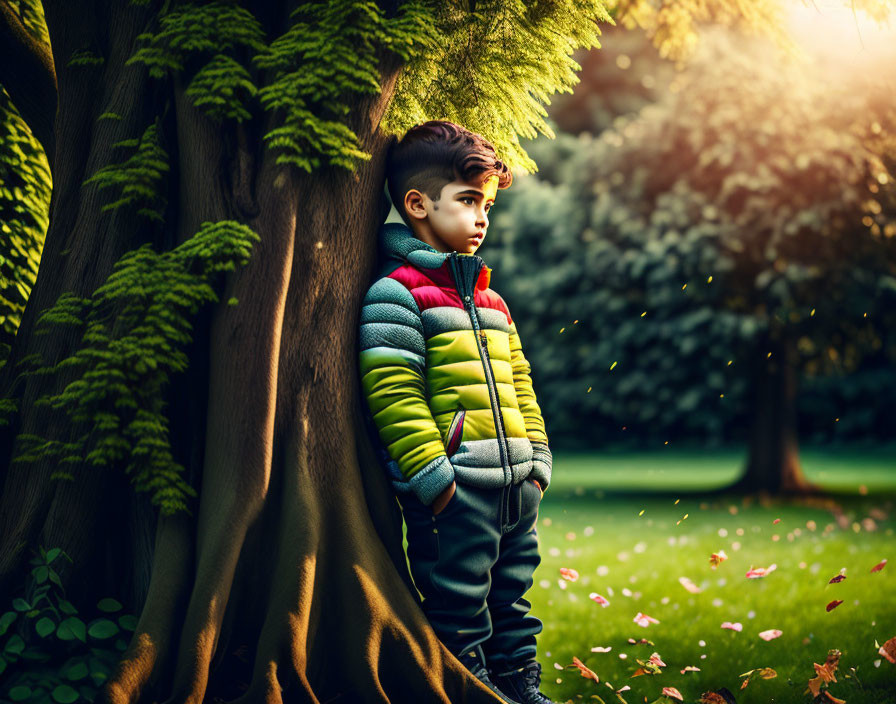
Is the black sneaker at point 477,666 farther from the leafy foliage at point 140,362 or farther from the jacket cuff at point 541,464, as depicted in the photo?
the leafy foliage at point 140,362

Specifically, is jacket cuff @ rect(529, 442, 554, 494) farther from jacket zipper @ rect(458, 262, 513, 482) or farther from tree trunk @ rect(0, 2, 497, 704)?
tree trunk @ rect(0, 2, 497, 704)

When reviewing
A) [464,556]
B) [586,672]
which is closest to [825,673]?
[586,672]

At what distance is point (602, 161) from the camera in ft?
54.4

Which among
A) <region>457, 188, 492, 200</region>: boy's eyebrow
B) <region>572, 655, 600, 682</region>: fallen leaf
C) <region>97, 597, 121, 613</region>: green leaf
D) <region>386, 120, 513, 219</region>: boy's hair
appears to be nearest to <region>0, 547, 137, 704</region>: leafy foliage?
<region>97, 597, 121, 613</region>: green leaf

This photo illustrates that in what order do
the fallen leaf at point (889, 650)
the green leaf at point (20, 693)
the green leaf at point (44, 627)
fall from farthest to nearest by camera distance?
the fallen leaf at point (889, 650) → the green leaf at point (44, 627) → the green leaf at point (20, 693)

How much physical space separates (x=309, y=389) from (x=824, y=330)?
12.5 metres

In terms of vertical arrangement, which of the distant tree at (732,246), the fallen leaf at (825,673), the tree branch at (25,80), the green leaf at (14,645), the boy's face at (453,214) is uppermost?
the distant tree at (732,246)

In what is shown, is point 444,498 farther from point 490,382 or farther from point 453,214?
point 453,214

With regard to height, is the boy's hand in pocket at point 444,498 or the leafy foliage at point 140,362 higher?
the leafy foliage at point 140,362

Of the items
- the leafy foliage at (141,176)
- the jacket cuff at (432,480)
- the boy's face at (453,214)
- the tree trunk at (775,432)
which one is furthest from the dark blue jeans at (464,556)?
the tree trunk at (775,432)

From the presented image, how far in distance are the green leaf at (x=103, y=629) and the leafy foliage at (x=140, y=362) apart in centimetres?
52

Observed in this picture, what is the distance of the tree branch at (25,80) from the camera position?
475 centimetres

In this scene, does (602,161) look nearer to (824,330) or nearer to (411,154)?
(824,330)

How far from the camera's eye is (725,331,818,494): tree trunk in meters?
15.4
